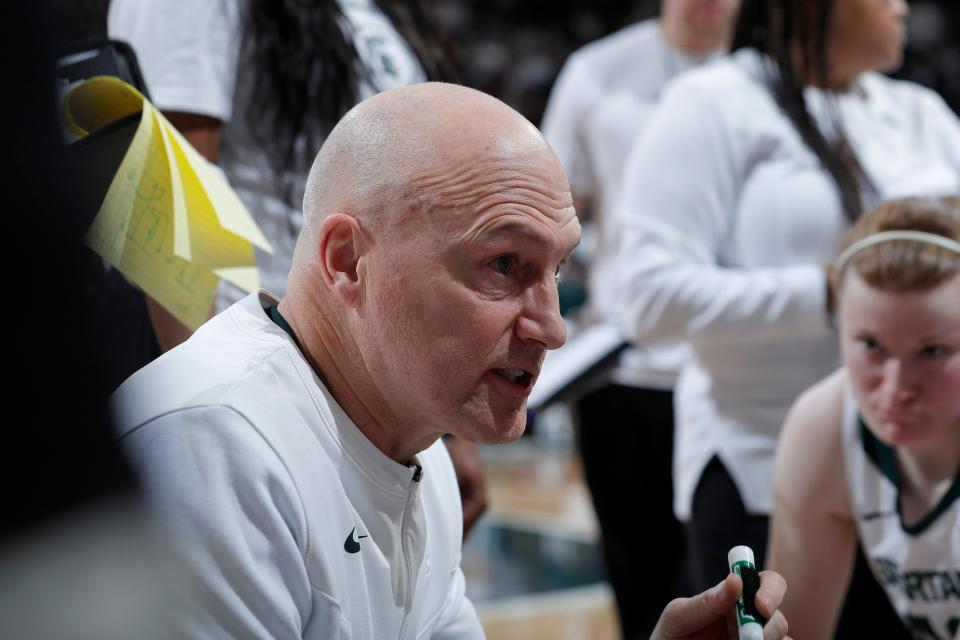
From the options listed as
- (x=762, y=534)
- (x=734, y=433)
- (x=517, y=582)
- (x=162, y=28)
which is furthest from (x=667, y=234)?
(x=517, y=582)

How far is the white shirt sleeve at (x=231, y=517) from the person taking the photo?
2.72ft

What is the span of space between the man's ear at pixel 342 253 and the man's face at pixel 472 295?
1 cm

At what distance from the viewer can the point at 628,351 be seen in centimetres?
231

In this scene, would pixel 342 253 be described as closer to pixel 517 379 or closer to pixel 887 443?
pixel 517 379

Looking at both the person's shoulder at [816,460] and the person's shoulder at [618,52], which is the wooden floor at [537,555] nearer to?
the person's shoulder at [618,52]

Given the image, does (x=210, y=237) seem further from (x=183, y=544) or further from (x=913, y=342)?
(x=913, y=342)

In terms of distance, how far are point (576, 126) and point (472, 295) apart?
6.65 ft

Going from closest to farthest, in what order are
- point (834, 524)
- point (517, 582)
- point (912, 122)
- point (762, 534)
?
1. point (834, 524)
2. point (762, 534)
3. point (912, 122)
4. point (517, 582)

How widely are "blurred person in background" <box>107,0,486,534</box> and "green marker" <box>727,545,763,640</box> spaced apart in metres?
0.60

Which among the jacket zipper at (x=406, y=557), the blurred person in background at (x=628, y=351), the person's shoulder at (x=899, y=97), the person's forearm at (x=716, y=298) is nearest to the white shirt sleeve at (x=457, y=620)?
the jacket zipper at (x=406, y=557)

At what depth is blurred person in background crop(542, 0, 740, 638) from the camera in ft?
8.25

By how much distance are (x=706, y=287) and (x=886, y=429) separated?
18.9 inches

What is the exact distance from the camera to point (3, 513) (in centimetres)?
38

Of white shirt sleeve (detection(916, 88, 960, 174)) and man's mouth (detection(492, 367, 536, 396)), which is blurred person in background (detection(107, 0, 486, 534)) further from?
white shirt sleeve (detection(916, 88, 960, 174))
